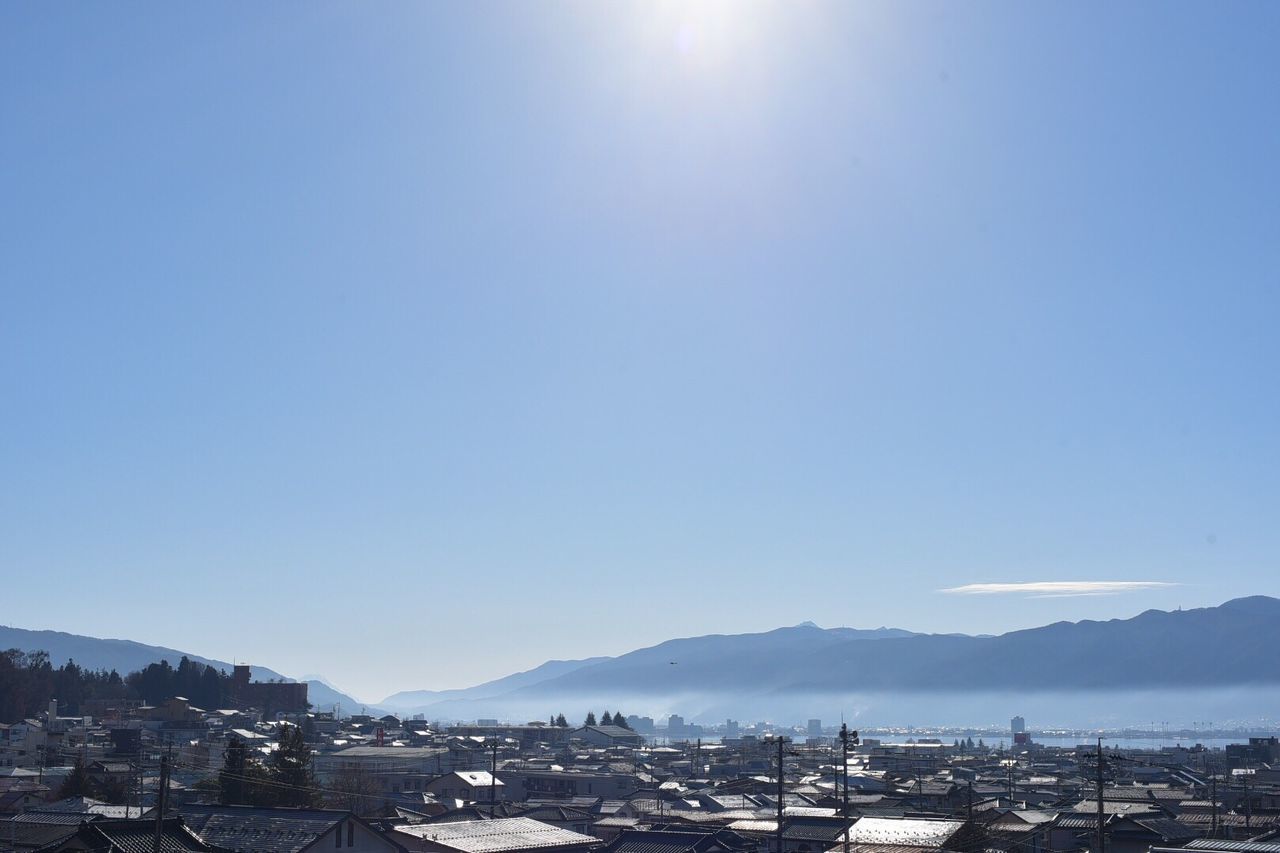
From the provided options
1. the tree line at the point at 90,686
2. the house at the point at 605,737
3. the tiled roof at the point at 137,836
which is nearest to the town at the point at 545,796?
the tiled roof at the point at 137,836

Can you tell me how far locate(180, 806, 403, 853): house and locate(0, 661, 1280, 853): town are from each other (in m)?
0.06

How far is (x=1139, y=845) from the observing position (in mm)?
38656

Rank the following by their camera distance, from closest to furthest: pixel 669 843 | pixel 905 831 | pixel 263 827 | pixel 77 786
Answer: pixel 263 827
pixel 669 843
pixel 905 831
pixel 77 786

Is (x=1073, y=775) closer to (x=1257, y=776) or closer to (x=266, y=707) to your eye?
(x=1257, y=776)

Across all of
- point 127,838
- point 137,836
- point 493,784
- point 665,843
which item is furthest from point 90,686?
point 127,838

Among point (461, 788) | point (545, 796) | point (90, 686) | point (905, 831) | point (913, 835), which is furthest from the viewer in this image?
point (90, 686)

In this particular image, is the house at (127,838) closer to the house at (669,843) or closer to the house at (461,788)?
the house at (669,843)

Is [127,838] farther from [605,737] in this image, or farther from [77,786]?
Answer: [605,737]

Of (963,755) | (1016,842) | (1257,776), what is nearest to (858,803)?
(1016,842)

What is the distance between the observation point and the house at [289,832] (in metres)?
32.0

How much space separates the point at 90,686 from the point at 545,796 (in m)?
80.5

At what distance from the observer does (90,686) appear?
426ft

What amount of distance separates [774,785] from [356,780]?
2660 cm

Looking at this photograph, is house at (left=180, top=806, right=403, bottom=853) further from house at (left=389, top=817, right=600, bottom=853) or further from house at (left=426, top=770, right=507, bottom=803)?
house at (left=426, top=770, right=507, bottom=803)
